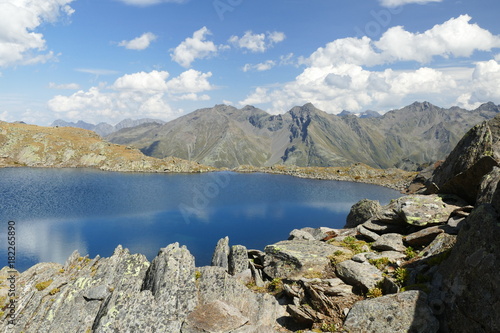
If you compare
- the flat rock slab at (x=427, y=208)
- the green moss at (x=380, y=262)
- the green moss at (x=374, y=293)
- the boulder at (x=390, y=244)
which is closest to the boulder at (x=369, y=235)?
the boulder at (x=390, y=244)

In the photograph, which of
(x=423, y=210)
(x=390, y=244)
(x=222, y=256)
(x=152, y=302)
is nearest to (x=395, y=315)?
(x=390, y=244)

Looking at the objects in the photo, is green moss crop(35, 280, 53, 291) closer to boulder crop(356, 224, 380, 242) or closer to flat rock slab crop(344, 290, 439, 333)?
flat rock slab crop(344, 290, 439, 333)

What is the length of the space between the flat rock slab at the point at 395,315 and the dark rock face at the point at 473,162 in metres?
14.6

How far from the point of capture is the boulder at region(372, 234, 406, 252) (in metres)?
21.9

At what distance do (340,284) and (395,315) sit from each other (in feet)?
16.4

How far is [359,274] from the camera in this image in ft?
59.7

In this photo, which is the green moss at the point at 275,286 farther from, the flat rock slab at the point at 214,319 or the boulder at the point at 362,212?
the boulder at the point at 362,212

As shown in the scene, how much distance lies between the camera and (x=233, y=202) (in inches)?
4469

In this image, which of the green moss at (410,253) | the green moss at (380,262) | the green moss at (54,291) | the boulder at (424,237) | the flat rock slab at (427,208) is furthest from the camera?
the green moss at (54,291)

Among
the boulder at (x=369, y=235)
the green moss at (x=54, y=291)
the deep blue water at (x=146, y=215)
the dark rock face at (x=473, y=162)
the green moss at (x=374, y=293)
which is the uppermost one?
the dark rock face at (x=473, y=162)

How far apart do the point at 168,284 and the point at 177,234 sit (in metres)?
52.3

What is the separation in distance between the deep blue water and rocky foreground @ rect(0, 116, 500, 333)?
30768mm

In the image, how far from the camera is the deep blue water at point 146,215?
6238 centimetres

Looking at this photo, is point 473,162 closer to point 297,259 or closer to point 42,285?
point 297,259
